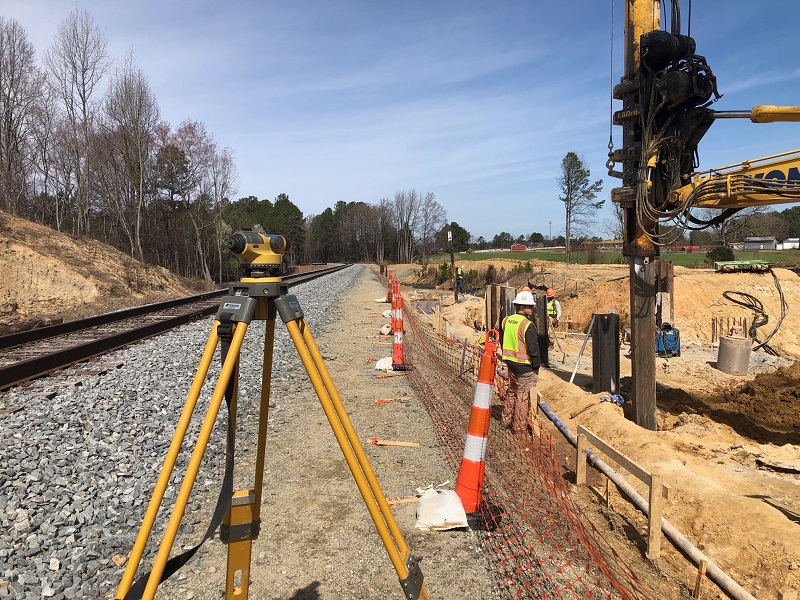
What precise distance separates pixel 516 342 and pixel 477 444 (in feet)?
7.74

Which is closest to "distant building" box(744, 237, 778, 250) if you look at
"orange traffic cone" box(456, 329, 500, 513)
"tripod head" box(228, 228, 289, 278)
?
"orange traffic cone" box(456, 329, 500, 513)

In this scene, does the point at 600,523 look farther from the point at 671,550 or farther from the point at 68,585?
the point at 68,585

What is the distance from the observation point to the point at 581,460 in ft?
16.5

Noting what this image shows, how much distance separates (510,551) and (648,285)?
15.5ft

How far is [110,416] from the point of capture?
546 cm

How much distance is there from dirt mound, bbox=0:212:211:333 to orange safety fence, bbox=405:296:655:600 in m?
13.0

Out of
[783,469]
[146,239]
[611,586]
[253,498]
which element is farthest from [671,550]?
[146,239]

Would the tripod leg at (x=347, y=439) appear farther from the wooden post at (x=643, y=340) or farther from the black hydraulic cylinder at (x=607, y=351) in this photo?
the black hydraulic cylinder at (x=607, y=351)

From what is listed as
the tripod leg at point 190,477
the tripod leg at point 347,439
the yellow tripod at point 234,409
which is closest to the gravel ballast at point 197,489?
the yellow tripod at point 234,409

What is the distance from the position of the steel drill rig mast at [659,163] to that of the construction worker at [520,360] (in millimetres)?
1803

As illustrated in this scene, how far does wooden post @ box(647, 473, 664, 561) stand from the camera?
3674 mm

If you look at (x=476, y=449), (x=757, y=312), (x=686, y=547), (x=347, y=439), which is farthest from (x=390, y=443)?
(x=757, y=312)

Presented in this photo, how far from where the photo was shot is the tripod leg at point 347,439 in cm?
194

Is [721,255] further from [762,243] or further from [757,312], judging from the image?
[762,243]
